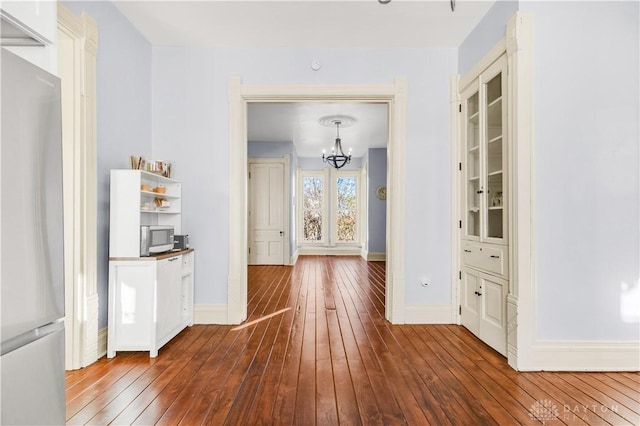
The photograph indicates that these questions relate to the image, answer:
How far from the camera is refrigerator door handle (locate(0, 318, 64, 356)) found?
3.26ft

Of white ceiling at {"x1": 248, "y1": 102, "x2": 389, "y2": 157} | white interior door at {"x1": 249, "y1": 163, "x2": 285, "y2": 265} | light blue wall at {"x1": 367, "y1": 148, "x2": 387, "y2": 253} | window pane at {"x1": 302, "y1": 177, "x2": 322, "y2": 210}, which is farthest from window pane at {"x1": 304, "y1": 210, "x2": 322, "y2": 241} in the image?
white interior door at {"x1": 249, "y1": 163, "x2": 285, "y2": 265}

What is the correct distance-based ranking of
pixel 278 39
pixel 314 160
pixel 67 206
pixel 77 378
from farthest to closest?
pixel 314 160
pixel 278 39
pixel 67 206
pixel 77 378

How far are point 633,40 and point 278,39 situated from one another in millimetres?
2935

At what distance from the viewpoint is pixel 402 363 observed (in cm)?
252

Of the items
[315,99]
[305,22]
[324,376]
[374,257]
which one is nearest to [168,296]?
[324,376]

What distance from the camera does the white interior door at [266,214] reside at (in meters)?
7.81

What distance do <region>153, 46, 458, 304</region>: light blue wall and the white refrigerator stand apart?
2328mm

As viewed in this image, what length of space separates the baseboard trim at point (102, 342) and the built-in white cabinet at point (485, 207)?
3203mm

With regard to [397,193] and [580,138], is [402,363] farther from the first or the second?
[580,138]

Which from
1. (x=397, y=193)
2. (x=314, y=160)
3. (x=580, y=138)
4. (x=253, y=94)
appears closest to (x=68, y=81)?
(x=253, y=94)

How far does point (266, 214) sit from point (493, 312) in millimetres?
5808

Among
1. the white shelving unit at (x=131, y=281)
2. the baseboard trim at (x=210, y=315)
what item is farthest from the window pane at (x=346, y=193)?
the white shelving unit at (x=131, y=281)

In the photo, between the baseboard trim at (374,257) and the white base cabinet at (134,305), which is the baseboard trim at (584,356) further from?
the baseboard trim at (374,257)

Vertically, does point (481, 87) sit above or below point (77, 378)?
above
